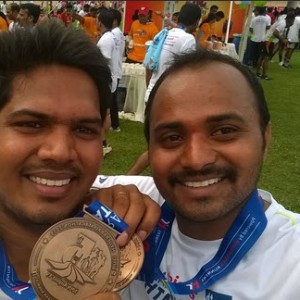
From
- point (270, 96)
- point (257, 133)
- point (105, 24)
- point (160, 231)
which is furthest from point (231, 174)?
point (270, 96)

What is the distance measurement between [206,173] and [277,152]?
17.6 ft

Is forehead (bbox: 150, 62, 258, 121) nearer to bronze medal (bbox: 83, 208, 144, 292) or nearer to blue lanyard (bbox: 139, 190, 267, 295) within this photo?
blue lanyard (bbox: 139, 190, 267, 295)

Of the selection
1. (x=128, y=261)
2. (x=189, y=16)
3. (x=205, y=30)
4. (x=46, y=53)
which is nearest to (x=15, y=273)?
(x=128, y=261)

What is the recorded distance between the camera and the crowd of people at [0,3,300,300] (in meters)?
1.42

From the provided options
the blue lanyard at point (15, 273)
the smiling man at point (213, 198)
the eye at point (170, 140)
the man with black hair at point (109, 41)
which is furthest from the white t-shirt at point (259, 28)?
the blue lanyard at point (15, 273)

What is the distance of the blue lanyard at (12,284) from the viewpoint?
144 centimetres

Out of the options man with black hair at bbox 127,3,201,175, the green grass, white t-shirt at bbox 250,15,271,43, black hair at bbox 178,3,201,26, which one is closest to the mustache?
the green grass

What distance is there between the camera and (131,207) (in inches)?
58.8

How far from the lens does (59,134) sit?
4.66 ft

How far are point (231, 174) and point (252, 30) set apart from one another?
13.9 m

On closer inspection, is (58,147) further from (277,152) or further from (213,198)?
(277,152)

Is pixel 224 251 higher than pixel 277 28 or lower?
lower

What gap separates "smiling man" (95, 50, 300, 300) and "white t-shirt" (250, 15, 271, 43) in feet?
42.4

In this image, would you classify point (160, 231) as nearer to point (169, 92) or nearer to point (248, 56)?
point (169, 92)
